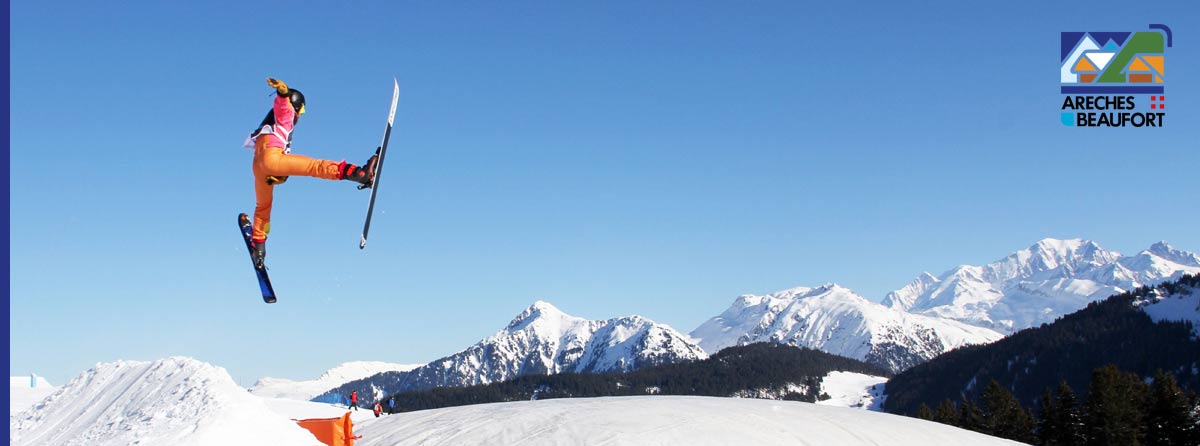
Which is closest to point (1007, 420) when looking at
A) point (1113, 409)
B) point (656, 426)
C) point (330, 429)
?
point (1113, 409)

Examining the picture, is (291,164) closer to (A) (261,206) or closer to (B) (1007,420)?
(A) (261,206)

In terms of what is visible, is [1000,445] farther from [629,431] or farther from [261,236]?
[261,236]

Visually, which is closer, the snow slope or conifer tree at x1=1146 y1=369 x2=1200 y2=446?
the snow slope

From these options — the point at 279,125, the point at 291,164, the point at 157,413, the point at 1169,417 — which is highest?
the point at 279,125

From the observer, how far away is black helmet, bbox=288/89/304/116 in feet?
35.3

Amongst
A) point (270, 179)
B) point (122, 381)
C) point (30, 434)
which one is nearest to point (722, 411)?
point (122, 381)

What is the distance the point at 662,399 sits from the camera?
33.6 meters

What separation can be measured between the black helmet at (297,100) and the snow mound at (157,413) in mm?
12563

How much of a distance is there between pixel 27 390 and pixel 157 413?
21.5m

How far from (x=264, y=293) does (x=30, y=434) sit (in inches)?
565

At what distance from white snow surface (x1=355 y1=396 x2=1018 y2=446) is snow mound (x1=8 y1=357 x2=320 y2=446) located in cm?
624

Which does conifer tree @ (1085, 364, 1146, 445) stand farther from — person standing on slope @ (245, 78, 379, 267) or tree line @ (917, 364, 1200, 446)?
person standing on slope @ (245, 78, 379, 267)

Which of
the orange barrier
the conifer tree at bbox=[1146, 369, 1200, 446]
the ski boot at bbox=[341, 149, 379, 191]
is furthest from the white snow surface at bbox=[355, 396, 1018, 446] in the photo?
the conifer tree at bbox=[1146, 369, 1200, 446]

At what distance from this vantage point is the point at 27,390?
37844 mm
